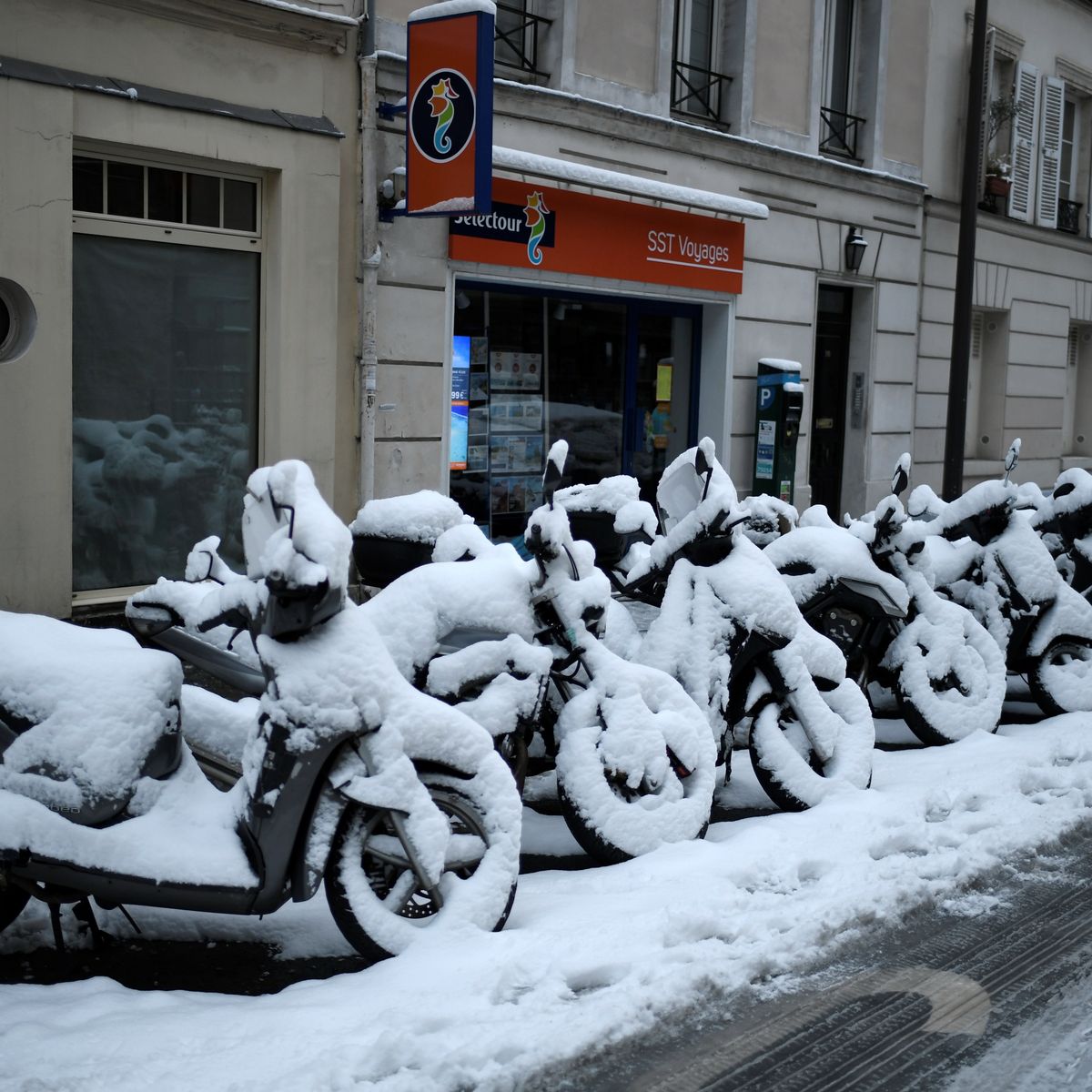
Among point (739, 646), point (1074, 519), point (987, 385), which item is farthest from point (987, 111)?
point (739, 646)

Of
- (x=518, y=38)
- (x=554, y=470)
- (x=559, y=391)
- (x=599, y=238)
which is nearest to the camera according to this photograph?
(x=554, y=470)

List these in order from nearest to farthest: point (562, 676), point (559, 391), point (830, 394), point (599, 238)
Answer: point (562, 676), point (599, 238), point (559, 391), point (830, 394)

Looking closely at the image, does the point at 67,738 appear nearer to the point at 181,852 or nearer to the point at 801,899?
the point at 181,852

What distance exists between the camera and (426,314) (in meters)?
10.0

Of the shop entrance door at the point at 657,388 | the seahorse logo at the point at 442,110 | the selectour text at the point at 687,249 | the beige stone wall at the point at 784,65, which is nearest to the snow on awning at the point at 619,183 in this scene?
the selectour text at the point at 687,249

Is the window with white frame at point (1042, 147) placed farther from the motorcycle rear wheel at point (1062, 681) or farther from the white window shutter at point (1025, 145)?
the motorcycle rear wheel at point (1062, 681)

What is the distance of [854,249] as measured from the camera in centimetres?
1407

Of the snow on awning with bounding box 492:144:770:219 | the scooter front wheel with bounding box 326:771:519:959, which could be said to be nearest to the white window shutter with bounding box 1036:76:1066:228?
the snow on awning with bounding box 492:144:770:219

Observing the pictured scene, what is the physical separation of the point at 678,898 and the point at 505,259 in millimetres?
7310

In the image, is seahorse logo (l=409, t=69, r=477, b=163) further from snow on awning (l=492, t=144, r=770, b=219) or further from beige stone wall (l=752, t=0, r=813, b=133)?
beige stone wall (l=752, t=0, r=813, b=133)

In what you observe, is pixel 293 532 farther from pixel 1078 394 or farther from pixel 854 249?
pixel 1078 394

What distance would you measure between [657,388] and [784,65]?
3.56 metres

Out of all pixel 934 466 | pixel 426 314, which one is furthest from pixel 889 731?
pixel 934 466

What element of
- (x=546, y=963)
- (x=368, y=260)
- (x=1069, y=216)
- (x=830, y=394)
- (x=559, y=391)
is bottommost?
A: (x=546, y=963)
